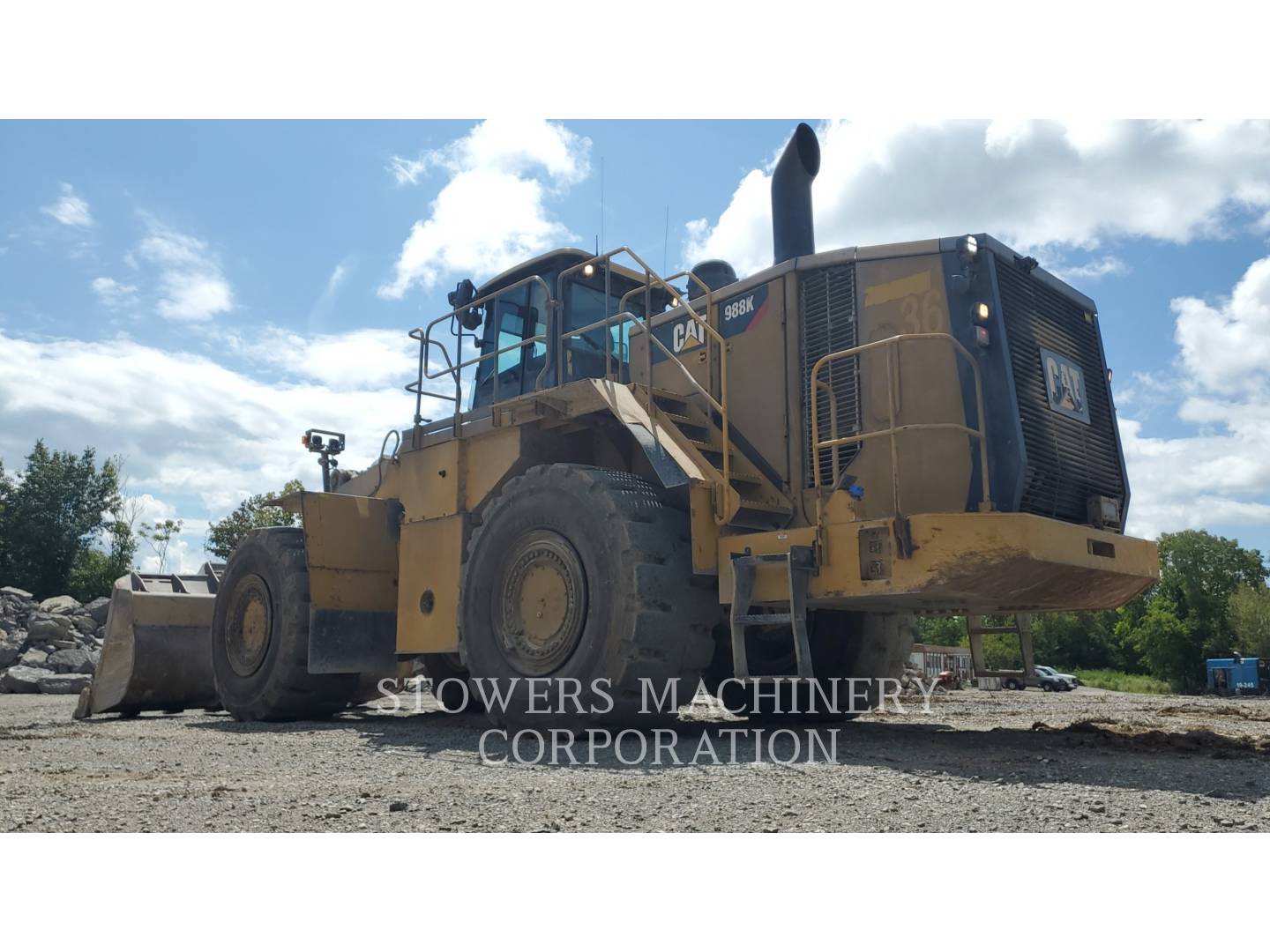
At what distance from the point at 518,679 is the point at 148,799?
9.47 ft

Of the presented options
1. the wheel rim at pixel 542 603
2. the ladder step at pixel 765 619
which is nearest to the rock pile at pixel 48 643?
the wheel rim at pixel 542 603

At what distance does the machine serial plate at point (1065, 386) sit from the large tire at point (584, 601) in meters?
2.67

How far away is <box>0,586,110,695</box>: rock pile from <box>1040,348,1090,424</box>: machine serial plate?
16.9m

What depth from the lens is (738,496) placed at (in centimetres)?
674

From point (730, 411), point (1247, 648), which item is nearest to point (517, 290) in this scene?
point (730, 411)

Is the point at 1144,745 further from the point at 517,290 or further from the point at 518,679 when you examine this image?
the point at 517,290

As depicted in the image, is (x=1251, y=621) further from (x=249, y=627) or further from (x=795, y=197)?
(x=249, y=627)

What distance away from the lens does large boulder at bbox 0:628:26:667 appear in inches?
822

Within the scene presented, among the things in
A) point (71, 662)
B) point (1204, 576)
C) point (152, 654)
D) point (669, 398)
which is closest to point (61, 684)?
point (71, 662)

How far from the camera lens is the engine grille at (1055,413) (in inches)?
259

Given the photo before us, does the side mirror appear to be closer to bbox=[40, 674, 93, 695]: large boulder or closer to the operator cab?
the operator cab

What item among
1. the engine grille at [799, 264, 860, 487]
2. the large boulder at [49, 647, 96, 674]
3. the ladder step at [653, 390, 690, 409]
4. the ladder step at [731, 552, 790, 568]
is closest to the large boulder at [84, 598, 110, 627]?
the large boulder at [49, 647, 96, 674]

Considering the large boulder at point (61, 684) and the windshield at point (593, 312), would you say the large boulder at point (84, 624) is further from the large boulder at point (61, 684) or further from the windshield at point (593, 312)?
the windshield at point (593, 312)

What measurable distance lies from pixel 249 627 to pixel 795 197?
6579mm
